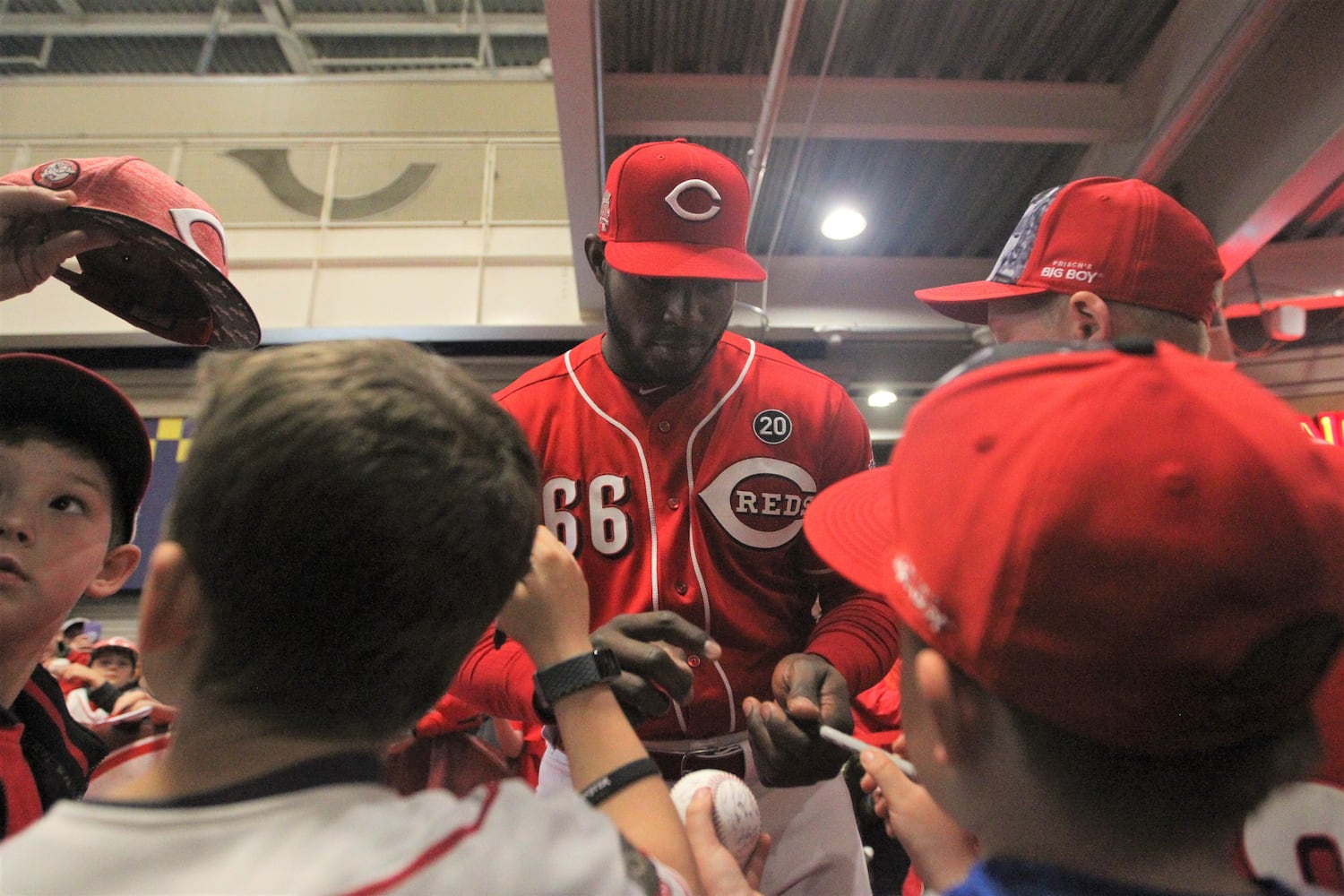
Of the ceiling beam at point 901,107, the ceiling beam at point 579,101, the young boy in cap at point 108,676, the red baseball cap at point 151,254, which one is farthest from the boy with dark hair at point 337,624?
the young boy in cap at point 108,676

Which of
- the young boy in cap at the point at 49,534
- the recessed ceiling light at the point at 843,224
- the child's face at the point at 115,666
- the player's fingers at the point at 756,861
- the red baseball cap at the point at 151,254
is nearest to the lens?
the player's fingers at the point at 756,861

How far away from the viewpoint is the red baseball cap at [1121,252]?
1439 millimetres

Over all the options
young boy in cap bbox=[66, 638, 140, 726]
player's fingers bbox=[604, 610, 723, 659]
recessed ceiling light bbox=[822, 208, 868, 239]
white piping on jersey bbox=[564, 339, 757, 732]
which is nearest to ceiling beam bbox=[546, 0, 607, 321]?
recessed ceiling light bbox=[822, 208, 868, 239]

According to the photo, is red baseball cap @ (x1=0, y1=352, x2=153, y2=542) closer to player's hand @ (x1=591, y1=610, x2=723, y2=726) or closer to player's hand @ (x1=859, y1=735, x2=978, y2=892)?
player's hand @ (x1=591, y1=610, x2=723, y2=726)

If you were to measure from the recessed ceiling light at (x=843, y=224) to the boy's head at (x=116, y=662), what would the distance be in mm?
4950

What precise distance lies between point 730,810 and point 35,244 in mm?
1404

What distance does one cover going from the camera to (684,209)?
1621 mm

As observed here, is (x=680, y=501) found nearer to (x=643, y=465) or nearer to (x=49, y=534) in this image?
(x=643, y=465)

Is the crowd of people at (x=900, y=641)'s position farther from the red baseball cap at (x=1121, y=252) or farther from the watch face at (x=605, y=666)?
the red baseball cap at (x=1121, y=252)

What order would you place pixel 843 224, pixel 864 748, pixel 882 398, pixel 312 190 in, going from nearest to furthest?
pixel 864 748 → pixel 843 224 → pixel 882 398 → pixel 312 190

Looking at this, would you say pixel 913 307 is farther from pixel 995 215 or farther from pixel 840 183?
pixel 840 183

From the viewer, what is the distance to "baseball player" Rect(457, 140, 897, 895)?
1386 mm

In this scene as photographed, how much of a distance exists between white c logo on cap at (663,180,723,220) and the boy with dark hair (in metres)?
0.97

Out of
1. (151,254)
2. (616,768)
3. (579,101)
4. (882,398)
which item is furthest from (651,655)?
(882,398)
